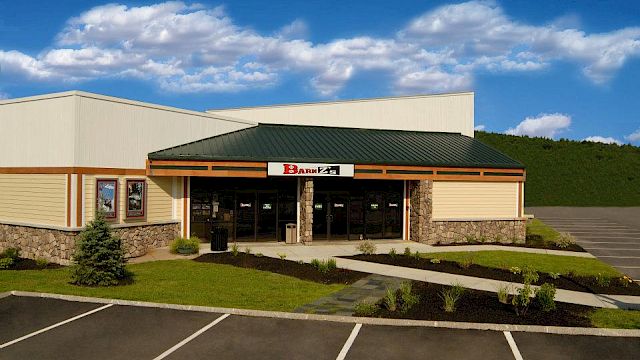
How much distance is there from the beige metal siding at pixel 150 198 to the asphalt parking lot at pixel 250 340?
8.92m

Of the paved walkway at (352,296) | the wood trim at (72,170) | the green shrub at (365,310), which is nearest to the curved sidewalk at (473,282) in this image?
the paved walkway at (352,296)

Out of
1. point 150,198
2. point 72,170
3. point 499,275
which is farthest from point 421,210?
point 72,170

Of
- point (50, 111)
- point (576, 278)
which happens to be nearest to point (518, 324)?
point (576, 278)

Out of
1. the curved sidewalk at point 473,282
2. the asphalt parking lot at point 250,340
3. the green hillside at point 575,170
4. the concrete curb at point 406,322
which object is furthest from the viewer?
the green hillside at point 575,170

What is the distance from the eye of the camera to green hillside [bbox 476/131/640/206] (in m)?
69.2

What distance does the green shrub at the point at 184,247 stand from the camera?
2311 cm

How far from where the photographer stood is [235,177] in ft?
88.4

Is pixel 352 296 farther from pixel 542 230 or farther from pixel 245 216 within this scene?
pixel 542 230

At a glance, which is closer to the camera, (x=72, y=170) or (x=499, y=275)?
(x=499, y=275)

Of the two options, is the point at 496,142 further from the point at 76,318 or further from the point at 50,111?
the point at 76,318

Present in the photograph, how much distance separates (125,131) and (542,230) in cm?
2724

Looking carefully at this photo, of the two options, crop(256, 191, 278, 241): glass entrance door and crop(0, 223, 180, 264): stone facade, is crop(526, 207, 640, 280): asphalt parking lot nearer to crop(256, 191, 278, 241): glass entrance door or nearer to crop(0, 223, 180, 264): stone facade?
crop(256, 191, 278, 241): glass entrance door

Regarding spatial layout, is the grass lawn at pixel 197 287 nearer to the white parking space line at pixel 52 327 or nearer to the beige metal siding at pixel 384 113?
the white parking space line at pixel 52 327

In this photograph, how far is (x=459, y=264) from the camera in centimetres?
2095
